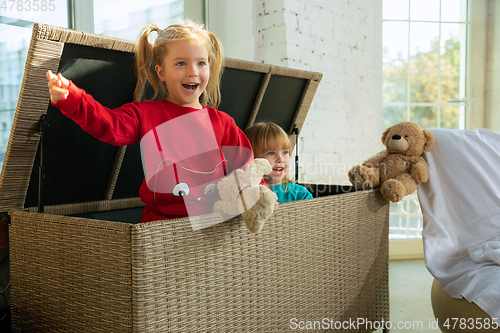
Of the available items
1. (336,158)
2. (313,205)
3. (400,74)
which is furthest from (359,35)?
(313,205)

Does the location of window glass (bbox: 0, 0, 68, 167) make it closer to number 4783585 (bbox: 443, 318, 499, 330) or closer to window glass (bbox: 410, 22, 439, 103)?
number 4783585 (bbox: 443, 318, 499, 330)

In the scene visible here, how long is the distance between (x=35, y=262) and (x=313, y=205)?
0.72 metres

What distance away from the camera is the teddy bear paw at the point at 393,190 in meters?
1.43

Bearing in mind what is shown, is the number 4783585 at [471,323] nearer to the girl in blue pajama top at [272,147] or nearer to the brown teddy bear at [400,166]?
the brown teddy bear at [400,166]

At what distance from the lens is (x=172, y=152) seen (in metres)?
1.03

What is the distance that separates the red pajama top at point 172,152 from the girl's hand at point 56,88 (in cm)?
11

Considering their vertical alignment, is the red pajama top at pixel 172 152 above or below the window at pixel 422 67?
below

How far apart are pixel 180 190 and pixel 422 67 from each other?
8.00 feet

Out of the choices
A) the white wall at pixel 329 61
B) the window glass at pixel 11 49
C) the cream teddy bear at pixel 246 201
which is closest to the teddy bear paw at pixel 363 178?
the cream teddy bear at pixel 246 201

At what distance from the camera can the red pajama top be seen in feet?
3.21

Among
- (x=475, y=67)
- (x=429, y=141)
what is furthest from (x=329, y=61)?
(x=475, y=67)

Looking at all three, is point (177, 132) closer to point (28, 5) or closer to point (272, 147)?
point (272, 147)
